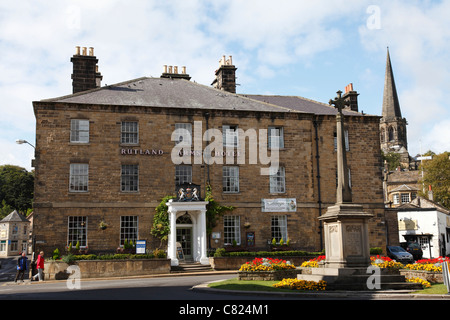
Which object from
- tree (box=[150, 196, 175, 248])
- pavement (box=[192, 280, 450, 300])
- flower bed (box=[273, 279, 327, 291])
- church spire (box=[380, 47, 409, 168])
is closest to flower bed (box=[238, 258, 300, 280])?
flower bed (box=[273, 279, 327, 291])

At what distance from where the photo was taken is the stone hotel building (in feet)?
96.7

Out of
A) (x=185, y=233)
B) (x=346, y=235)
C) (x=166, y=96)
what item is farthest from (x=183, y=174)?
(x=346, y=235)

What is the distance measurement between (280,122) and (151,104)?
8.88 metres

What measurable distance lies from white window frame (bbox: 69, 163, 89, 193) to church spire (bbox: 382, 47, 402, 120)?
112 metres

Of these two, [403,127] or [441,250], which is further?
[403,127]

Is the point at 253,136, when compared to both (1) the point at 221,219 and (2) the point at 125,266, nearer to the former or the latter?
(1) the point at 221,219

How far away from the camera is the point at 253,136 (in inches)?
1289

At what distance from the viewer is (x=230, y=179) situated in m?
32.1

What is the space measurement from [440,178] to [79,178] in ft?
190

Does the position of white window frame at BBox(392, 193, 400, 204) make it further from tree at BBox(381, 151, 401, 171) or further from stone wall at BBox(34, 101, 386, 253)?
stone wall at BBox(34, 101, 386, 253)

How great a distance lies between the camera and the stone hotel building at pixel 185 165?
96.7 ft

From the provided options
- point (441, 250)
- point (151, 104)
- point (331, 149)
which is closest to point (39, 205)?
point (151, 104)

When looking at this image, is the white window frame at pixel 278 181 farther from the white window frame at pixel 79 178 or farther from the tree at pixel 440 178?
the tree at pixel 440 178
